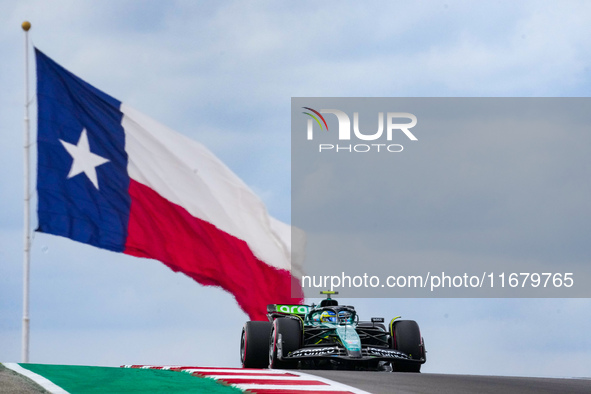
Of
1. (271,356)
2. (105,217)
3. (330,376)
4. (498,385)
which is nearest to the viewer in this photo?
(498,385)

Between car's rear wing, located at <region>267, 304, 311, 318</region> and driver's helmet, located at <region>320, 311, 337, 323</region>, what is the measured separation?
694 millimetres

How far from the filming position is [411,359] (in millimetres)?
20875

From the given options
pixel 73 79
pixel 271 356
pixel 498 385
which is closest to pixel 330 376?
pixel 498 385

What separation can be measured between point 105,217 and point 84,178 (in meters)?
0.97

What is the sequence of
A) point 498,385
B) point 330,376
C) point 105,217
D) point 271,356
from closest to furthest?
1. point 498,385
2. point 330,376
3. point 105,217
4. point 271,356

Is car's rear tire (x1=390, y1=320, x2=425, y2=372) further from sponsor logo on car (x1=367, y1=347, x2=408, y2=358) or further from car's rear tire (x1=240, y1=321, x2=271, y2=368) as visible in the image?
car's rear tire (x1=240, y1=321, x2=271, y2=368)

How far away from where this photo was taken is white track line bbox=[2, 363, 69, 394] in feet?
34.8

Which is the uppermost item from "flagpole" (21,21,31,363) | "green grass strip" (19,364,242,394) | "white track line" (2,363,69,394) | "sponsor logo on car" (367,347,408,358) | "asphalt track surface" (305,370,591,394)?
"flagpole" (21,21,31,363)

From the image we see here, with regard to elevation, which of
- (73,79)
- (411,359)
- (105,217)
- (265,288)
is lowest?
(411,359)

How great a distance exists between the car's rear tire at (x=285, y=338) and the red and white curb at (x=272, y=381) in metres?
5.60

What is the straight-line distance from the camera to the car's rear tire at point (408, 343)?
21.3 metres

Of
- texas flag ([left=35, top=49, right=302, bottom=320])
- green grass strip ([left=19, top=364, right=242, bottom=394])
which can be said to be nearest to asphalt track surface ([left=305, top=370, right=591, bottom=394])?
green grass strip ([left=19, top=364, right=242, bottom=394])

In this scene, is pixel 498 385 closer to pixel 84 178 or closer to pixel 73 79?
pixel 84 178

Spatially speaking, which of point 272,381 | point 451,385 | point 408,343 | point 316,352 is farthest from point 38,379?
point 408,343
